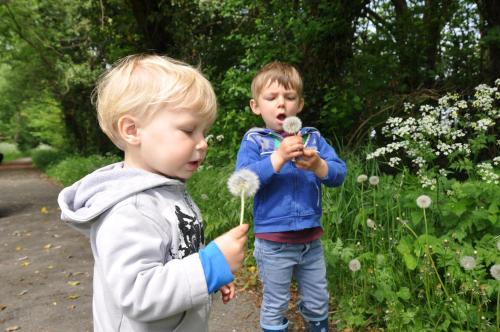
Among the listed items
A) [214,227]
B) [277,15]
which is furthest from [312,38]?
[214,227]

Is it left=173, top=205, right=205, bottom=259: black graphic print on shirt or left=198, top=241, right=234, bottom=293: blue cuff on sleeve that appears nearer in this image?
left=198, top=241, right=234, bottom=293: blue cuff on sleeve

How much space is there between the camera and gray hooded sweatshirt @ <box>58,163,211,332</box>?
3.74 ft

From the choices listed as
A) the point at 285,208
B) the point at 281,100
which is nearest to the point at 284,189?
the point at 285,208

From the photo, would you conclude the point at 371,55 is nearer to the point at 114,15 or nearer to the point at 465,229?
the point at 465,229

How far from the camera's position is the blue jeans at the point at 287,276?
238 centimetres

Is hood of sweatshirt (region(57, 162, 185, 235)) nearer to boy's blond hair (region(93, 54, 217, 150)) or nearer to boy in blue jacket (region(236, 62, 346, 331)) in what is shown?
boy's blond hair (region(93, 54, 217, 150))

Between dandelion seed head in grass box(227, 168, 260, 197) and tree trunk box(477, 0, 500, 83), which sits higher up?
tree trunk box(477, 0, 500, 83)

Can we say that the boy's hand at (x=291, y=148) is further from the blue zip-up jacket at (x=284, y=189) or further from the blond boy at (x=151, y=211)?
the blond boy at (x=151, y=211)

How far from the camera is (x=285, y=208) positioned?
232 cm

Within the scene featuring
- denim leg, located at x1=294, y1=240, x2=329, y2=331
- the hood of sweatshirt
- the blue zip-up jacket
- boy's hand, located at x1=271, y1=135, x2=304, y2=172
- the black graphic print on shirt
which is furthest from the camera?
denim leg, located at x1=294, y1=240, x2=329, y2=331

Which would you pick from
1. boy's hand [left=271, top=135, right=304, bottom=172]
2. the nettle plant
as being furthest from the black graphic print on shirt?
the nettle plant

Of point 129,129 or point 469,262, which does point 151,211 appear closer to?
point 129,129

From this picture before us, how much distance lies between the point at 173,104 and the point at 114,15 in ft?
31.6

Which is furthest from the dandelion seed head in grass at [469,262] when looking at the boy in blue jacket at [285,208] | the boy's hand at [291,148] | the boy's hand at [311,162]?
the boy's hand at [291,148]
